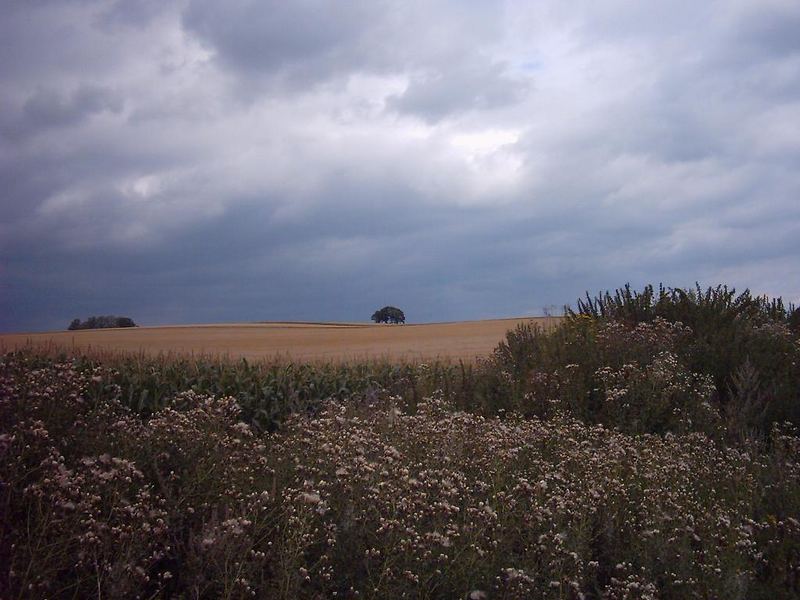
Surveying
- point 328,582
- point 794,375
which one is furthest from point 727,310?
→ point 328,582

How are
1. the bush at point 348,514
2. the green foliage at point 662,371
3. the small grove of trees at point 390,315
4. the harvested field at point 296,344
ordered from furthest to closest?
1. the small grove of trees at point 390,315
2. the harvested field at point 296,344
3. the green foliage at point 662,371
4. the bush at point 348,514

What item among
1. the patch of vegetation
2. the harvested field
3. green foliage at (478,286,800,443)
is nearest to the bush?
the patch of vegetation

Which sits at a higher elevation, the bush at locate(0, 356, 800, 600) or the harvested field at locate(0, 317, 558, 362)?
the harvested field at locate(0, 317, 558, 362)

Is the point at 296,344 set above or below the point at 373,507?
above

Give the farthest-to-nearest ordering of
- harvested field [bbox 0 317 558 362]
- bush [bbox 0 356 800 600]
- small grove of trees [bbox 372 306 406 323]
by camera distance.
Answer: small grove of trees [bbox 372 306 406 323]
harvested field [bbox 0 317 558 362]
bush [bbox 0 356 800 600]

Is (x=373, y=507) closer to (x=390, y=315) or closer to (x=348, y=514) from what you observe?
(x=348, y=514)

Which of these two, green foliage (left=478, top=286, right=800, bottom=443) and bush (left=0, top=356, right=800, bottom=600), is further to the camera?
green foliage (left=478, top=286, right=800, bottom=443)

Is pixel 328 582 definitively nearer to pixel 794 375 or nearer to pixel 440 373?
pixel 440 373

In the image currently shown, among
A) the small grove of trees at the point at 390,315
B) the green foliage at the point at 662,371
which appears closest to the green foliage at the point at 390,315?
the small grove of trees at the point at 390,315

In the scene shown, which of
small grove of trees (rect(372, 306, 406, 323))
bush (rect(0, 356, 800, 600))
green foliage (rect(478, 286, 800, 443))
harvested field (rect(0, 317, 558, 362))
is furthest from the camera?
small grove of trees (rect(372, 306, 406, 323))

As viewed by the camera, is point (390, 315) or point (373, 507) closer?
point (373, 507)

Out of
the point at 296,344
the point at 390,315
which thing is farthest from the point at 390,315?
the point at 296,344

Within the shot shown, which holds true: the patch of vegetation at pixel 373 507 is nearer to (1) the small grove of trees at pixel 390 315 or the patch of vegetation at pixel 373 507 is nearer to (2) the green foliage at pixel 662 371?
(2) the green foliage at pixel 662 371

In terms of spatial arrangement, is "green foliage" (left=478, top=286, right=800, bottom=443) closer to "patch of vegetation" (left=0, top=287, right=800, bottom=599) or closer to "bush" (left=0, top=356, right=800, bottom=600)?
"patch of vegetation" (left=0, top=287, right=800, bottom=599)
